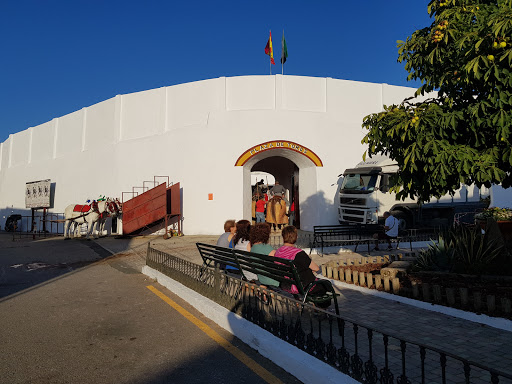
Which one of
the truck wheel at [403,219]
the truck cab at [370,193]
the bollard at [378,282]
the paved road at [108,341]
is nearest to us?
the paved road at [108,341]

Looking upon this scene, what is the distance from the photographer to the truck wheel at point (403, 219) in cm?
1602

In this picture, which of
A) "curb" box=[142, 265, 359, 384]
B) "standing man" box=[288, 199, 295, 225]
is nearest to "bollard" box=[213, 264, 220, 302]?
"curb" box=[142, 265, 359, 384]

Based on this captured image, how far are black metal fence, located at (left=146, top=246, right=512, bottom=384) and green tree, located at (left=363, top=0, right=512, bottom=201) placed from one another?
222cm

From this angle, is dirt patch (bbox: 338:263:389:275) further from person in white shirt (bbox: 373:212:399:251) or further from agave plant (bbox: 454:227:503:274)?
person in white shirt (bbox: 373:212:399:251)

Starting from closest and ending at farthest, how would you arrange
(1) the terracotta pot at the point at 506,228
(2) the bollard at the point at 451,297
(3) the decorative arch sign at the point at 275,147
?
(2) the bollard at the point at 451,297 < (1) the terracotta pot at the point at 506,228 < (3) the decorative arch sign at the point at 275,147

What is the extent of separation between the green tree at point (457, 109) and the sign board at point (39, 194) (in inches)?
978

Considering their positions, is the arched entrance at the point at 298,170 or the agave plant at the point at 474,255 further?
the arched entrance at the point at 298,170

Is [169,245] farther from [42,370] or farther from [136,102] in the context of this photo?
[42,370]

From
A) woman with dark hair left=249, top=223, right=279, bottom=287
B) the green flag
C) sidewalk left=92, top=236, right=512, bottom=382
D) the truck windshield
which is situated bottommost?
sidewalk left=92, top=236, right=512, bottom=382

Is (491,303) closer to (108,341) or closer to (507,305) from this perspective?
(507,305)

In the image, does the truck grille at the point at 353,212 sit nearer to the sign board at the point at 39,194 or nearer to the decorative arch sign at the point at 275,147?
the decorative arch sign at the point at 275,147

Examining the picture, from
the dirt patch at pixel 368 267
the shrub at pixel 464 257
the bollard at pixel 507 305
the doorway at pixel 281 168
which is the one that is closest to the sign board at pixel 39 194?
the doorway at pixel 281 168

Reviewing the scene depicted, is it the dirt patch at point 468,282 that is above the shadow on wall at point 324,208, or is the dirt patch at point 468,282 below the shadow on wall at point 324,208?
below

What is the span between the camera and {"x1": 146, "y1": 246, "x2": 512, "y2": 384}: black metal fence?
111 inches
